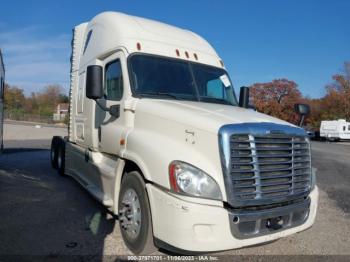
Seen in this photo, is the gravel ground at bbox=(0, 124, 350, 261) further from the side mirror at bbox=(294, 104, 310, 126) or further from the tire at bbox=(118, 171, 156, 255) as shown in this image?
the side mirror at bbox=(294, 104, 310, 126)

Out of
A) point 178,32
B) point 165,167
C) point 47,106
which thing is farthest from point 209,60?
point 47,106

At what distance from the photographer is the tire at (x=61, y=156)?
9.27 meters

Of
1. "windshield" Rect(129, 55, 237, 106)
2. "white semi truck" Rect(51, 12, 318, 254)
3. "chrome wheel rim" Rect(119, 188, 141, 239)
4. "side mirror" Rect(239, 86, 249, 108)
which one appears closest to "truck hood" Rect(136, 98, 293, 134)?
"white semi truck" Rect(51, 12, 318, 254)

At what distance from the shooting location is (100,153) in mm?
6336

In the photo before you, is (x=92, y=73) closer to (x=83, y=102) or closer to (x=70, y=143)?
(x=83, y=102)

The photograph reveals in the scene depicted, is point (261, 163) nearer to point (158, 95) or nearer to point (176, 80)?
point (158, 95)

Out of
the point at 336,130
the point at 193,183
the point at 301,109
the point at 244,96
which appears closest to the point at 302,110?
the point at 301,109

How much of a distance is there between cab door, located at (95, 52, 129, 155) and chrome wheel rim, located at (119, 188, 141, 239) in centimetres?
80

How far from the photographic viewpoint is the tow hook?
398cm

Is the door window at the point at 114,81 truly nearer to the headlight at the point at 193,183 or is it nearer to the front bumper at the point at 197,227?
the headlight at the point at 193,183

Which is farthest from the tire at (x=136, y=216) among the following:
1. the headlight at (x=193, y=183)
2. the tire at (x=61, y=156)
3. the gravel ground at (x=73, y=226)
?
the tire at (x=61, y=156)

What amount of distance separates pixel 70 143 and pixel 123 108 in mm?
3742

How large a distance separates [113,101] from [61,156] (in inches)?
183

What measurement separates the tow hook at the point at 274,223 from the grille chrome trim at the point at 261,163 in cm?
20
